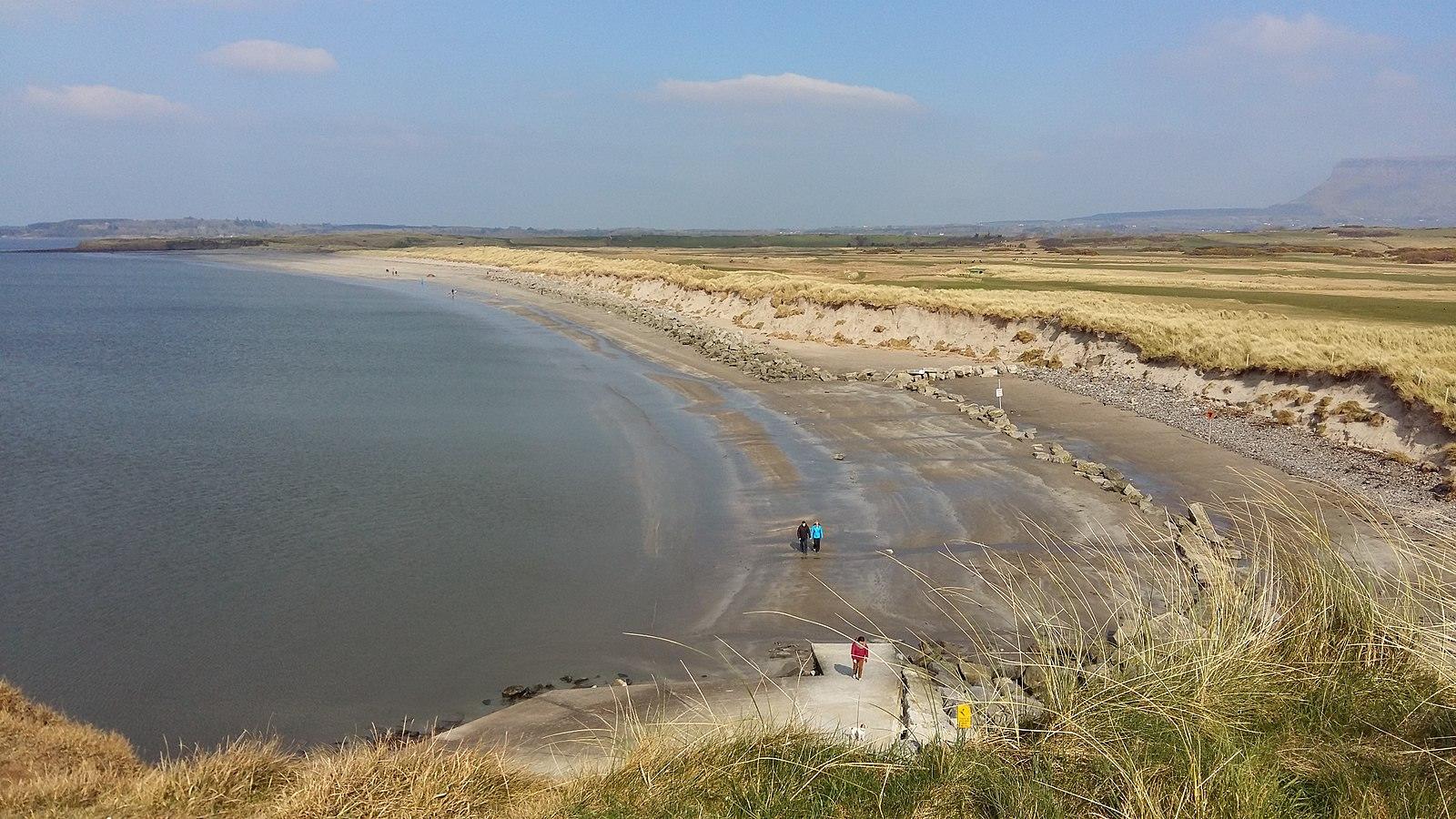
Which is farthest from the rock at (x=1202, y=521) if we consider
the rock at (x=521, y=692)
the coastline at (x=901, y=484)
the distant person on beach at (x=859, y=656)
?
the rock at (x=521, y=692)

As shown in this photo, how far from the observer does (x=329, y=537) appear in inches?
703

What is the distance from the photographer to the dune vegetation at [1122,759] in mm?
5012

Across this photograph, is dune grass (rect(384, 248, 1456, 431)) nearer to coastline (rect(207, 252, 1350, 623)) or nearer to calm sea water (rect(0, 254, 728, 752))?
coastline (rect(207, 252, 1350, 623))

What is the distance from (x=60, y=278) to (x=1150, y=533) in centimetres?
13083

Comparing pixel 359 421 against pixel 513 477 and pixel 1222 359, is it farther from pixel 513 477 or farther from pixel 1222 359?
pixel 1222 359

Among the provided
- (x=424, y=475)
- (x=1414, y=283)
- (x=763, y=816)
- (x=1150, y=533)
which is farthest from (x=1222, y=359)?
(x=1414, y=283)

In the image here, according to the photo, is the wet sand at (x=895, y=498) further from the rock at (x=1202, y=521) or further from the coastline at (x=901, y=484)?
the rock at (x=1202, y=521)

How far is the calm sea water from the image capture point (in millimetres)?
12422

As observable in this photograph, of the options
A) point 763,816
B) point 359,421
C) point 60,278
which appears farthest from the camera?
point 60,278

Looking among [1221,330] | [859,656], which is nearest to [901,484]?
[859,656]

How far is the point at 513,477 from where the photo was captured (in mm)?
22125

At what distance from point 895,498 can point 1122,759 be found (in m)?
14.6

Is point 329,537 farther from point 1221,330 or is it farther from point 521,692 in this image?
point 1221,330

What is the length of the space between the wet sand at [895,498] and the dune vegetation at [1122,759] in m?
1.41
